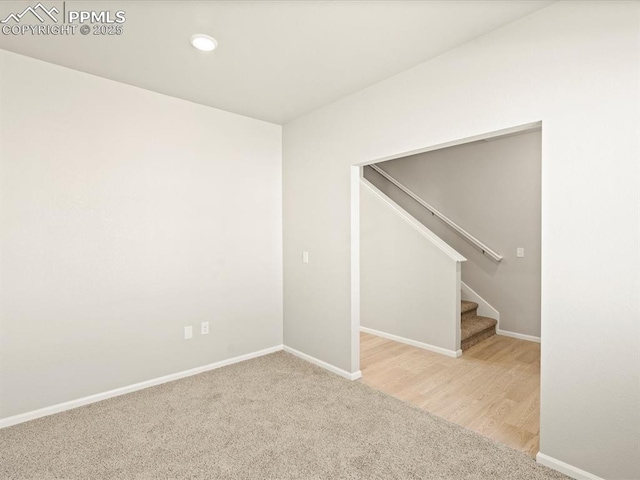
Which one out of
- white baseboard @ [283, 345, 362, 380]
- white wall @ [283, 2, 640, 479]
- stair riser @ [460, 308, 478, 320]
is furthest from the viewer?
stair riser @ [460, 308, 478, 320]

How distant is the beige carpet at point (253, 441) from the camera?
191cm

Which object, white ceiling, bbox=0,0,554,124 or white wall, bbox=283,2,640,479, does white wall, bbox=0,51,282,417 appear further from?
white wall, bbox=283,2,640,479

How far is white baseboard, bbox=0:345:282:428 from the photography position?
2408mm

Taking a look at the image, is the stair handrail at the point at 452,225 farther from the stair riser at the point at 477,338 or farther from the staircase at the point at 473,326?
the stair riser at the point at 477,338

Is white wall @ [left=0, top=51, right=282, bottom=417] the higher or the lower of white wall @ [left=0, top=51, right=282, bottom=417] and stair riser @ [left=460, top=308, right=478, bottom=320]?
the higher

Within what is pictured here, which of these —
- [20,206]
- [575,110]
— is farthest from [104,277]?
[575,110]

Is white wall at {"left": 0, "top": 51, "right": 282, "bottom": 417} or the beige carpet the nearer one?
the beige carpet

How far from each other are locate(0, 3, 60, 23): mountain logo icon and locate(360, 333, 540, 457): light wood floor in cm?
343

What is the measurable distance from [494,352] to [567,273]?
2329 millimetres

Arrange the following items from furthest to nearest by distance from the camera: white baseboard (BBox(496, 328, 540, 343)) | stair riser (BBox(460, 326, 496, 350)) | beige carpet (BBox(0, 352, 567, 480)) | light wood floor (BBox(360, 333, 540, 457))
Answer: white baseboard (BBox(496, 328, 540, 343))
stair riser (BBox(460, 326, 496, 350))
light wood floor (BBox(360, 333, 540, 457))
beige carpet (BBox(0, 352, 567, 480))

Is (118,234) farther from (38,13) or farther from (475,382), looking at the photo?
(475,382)

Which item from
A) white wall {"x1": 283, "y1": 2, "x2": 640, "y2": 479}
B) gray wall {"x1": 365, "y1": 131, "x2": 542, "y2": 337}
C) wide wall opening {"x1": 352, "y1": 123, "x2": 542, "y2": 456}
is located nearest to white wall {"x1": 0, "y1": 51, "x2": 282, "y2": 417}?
wide wall opening {"x1": 352, "y1": 123, "x2": 542, "y2": 456}

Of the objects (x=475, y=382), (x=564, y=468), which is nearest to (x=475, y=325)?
(x=475, y=382)

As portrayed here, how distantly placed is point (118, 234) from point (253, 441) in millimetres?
1928
